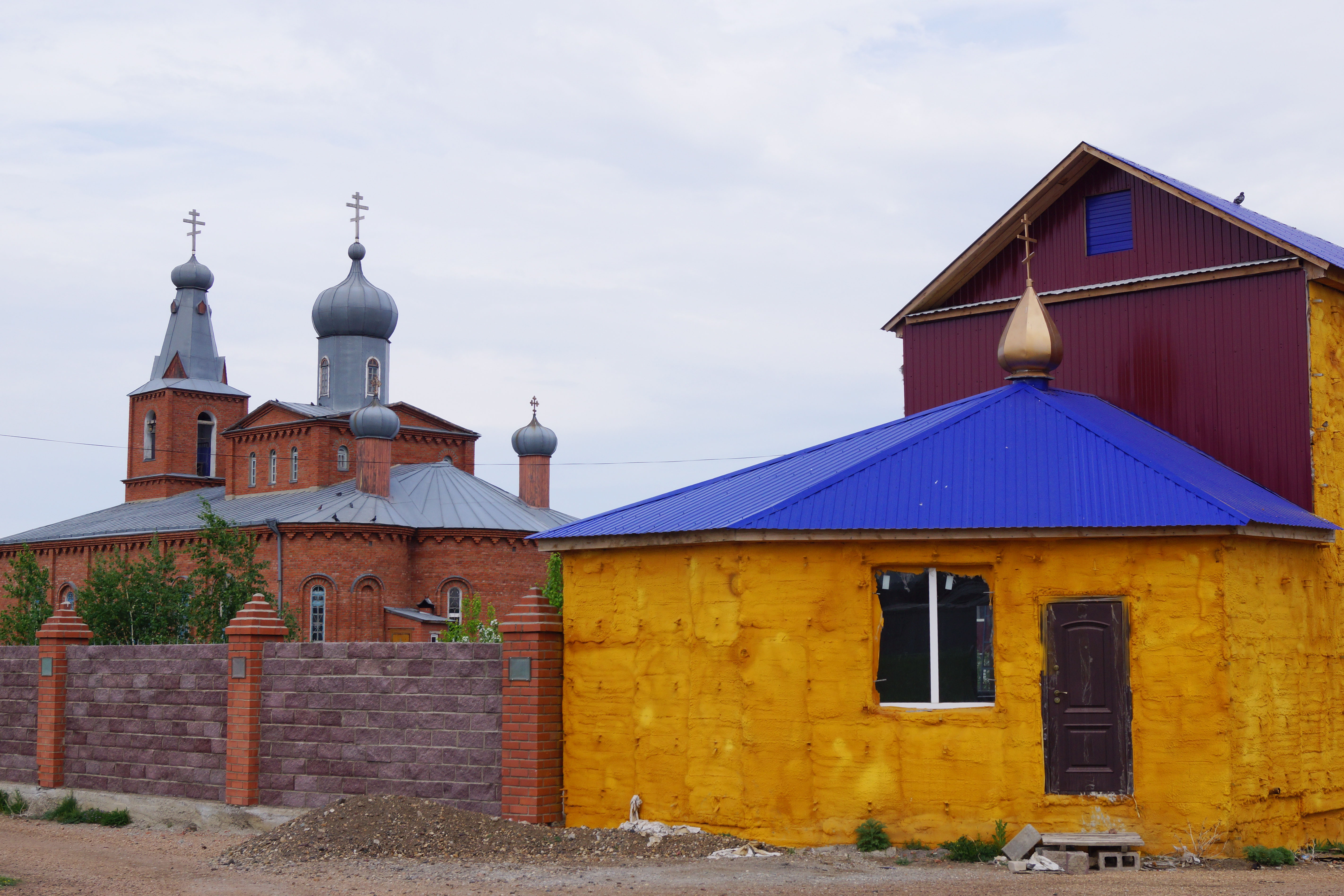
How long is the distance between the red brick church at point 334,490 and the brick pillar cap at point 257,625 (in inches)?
949

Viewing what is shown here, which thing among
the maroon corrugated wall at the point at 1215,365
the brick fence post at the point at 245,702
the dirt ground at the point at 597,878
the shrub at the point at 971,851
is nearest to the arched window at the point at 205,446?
the brick fence post at the point at 245,702

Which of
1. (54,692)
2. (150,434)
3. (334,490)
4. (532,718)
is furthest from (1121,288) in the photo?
(150,434)

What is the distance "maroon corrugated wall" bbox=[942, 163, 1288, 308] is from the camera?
1575 centimetres

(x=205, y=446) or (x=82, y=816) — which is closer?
(x=82, y=816)

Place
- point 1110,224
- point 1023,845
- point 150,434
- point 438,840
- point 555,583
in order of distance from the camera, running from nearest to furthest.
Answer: point 1023,845, point 438,840, point 1110,224, point 555,583, point 150,434

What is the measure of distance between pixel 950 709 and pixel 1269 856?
9.92 feet

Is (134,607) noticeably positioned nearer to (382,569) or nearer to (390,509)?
(382,569)

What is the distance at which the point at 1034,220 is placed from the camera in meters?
17.6

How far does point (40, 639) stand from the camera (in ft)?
60.4

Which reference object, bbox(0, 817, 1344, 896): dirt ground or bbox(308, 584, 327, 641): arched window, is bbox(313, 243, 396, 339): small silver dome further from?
bbox(0, 817, 1344, 896): dirt ground

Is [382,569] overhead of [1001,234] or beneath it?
beneath

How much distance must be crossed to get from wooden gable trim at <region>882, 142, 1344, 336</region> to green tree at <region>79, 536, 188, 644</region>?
14.3m

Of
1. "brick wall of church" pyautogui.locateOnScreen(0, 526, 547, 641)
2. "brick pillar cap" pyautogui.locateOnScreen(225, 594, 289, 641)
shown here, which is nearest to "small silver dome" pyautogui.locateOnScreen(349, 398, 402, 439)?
"brick wall of church" pyautogui.locateOnScreen(0, 526, 547, 641)

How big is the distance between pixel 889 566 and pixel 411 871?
4.94 meters
